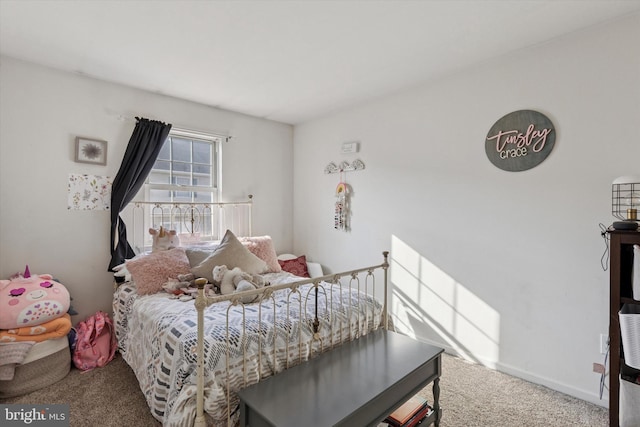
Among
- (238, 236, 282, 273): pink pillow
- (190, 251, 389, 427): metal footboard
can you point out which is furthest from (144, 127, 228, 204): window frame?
(190, 251, 389, 427): metal footboard

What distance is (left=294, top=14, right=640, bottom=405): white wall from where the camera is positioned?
2.08 metres

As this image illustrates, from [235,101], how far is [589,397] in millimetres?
3968

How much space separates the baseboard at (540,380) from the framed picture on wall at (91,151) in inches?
145

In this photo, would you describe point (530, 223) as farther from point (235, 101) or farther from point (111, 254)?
point (111, 254)

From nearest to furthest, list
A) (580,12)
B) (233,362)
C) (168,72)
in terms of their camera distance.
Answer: (233,362) < (580,12) < (168,72)

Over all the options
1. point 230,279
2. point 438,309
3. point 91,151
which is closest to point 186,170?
point 91,151

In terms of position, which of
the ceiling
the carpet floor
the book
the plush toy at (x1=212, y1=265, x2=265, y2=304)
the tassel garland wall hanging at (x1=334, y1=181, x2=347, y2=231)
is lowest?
the carpet floor

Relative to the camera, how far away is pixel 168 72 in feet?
9.00

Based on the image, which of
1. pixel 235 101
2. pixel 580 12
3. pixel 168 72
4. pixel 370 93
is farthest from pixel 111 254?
pixel 580 12

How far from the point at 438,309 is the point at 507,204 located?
1118mm

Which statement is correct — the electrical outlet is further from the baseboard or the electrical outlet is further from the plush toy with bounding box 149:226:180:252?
the plush toy with bounding box 149:226:180:252

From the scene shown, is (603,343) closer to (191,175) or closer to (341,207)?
(341,207)

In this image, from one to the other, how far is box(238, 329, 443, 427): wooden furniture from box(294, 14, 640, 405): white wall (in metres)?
0.98

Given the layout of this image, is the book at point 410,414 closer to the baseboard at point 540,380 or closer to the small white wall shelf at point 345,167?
the baseboard at point 540,380
